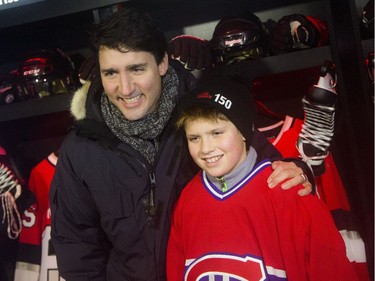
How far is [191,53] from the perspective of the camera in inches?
52.1

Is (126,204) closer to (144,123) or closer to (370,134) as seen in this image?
(144,123)

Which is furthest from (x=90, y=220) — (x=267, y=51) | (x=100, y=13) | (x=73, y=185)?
(x=267, y=51)

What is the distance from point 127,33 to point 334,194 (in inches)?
31.1

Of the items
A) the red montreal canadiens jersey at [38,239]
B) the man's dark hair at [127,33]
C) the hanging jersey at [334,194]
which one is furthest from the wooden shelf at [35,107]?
the hanging jersey at [334,194]

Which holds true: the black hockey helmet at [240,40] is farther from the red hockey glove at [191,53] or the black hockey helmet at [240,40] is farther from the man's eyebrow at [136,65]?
the man's eyebrow at [136,65]

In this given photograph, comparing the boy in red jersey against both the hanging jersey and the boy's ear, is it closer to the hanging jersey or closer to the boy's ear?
the boy's ear

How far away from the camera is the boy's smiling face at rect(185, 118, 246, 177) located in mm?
1022

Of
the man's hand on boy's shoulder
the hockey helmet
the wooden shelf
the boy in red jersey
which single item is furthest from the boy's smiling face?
the hockey helmet

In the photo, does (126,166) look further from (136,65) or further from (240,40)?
(240,40)

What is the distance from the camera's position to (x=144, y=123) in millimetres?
1129

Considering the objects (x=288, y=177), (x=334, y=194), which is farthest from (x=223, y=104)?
(x=334, y=194)

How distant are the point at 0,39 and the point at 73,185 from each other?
891 millimetres

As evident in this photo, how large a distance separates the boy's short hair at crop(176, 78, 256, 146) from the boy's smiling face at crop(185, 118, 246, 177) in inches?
0.7

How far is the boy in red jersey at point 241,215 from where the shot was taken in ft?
3.14
